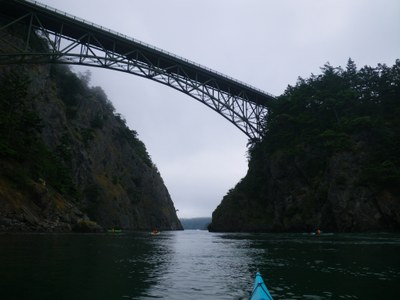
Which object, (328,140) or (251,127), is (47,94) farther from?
(328,140)

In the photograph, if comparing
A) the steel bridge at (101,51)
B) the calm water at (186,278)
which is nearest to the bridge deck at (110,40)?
the steel bridge at (101,51)

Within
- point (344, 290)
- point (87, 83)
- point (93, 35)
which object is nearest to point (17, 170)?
point (93, 35)

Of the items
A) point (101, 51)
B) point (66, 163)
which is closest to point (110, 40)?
point (101, 51)

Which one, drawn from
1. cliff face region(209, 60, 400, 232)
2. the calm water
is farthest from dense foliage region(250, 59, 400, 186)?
the calm water

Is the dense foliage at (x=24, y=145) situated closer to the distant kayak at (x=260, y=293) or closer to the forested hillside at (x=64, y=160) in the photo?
the forested hillside at (x=64, y=160)

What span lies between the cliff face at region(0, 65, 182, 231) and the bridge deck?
8.26 metres

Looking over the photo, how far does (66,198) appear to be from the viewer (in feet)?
151

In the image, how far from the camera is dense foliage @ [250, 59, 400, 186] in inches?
1813

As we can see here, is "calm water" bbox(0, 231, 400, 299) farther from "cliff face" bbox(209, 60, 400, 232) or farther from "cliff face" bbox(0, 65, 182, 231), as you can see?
"cliff face" bbox(209, 60, 400, 232)

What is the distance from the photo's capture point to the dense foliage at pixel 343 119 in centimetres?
4606

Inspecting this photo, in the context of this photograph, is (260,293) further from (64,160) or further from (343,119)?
(64,160)

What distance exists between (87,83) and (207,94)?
2193 inches

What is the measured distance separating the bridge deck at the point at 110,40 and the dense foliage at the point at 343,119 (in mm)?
11063

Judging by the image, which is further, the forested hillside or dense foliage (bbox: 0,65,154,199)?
dense foliage (bbox: 0,65,154,199)
